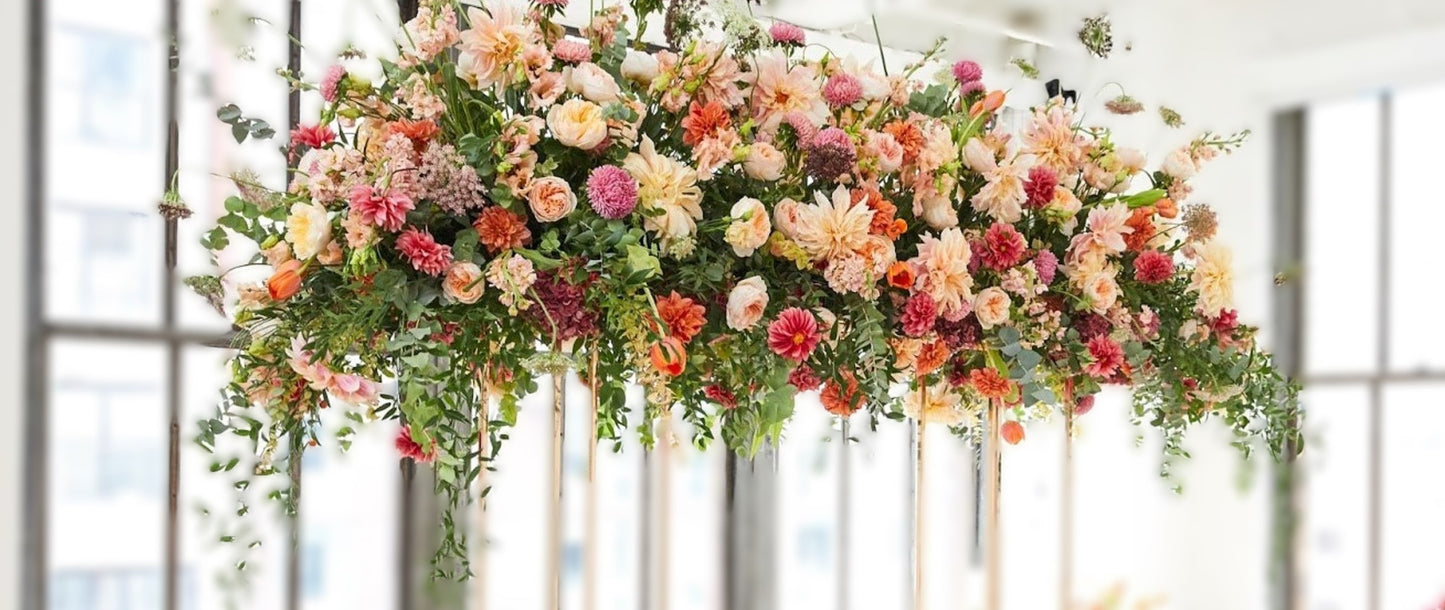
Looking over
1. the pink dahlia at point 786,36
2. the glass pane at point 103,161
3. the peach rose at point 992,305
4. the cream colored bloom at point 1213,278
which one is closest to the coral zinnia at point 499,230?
the pink dahlia at point 786,36

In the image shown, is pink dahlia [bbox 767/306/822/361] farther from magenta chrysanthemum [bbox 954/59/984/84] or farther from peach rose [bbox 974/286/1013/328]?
magenta chrysanthemum [bbox 954/59/984/84]

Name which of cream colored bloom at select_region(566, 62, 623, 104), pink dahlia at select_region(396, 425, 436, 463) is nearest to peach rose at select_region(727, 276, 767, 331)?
cream colored bloom at select_region(566, 62, 623, 104)

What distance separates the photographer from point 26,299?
7.99ft

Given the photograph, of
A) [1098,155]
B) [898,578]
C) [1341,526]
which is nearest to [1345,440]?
[1341,526]

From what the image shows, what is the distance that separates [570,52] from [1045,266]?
537 mm

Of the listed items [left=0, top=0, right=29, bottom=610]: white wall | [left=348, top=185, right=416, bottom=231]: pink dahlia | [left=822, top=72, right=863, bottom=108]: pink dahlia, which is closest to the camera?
[left=348, top=185, right=416, bottom=231]: pink dahlia

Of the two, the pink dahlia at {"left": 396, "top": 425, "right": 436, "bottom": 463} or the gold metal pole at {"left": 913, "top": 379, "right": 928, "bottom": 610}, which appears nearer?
the pink dahlia at {"left": 396, "top": 425, "right": 436, "bottom": 463}

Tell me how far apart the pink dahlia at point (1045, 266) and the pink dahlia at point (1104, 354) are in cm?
9

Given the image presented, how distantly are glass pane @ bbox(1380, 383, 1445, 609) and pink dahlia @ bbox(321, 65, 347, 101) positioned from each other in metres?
3.63

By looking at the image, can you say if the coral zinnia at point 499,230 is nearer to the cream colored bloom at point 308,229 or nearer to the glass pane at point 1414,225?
the cream colored bloom at point 308,229

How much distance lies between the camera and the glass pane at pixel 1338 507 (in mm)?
4148

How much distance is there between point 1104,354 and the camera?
4.74ft

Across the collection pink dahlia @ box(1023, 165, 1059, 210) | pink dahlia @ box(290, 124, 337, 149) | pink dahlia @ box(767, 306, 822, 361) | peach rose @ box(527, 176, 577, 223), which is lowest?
pink dahlia @ box(767, 306, 822, 361)

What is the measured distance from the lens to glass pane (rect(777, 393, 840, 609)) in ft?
11.5
